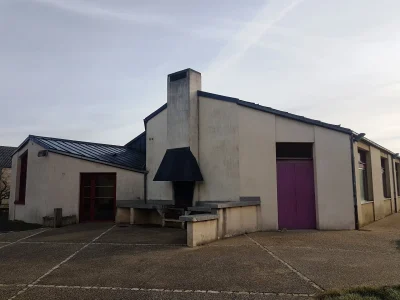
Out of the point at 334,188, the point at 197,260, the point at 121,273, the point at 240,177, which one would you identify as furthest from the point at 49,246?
the point at 334,188

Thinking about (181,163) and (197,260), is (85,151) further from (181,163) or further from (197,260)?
(197,260)

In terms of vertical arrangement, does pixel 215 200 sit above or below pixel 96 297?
above

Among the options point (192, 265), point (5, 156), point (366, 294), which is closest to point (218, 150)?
point (192, 265)

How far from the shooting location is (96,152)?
614 inches

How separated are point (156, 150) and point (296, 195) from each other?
6511 mm

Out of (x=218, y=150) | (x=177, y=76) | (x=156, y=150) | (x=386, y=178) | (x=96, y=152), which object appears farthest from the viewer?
(x=386, y=178)

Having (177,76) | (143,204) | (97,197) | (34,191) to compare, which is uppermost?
(177,76)

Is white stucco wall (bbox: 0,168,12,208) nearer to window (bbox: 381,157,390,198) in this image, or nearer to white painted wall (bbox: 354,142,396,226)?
white painted wall (bbox: 354,142,396,226)

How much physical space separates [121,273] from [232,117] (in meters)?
7.65

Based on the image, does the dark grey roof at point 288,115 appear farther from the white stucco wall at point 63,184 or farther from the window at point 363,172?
the white stucco wall at point 63,184

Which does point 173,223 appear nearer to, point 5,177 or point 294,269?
point 294,269

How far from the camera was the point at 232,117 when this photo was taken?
39.7ft

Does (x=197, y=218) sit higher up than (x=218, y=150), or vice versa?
(x=218, y=150)

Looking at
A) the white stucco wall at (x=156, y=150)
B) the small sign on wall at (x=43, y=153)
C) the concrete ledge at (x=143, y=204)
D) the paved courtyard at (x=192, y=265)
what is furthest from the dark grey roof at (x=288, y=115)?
the small sign on wall at (x=43, y=153)
